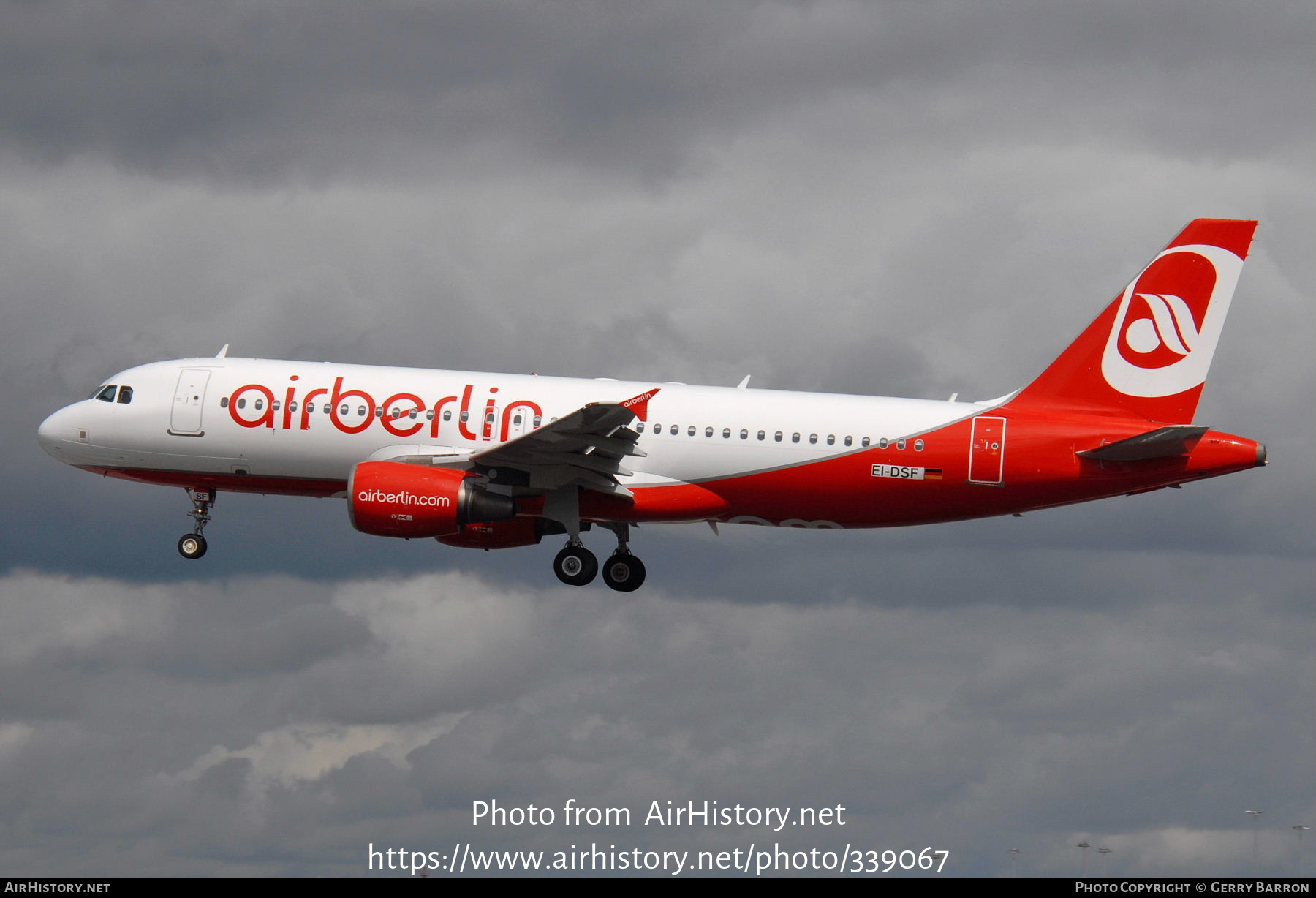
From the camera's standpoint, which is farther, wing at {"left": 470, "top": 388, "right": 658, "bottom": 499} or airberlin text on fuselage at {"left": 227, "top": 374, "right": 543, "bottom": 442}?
airberlin text on fuselage at {"left": 227, "top": 374, "right": 543, "bottom": 442}

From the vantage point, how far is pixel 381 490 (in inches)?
1757

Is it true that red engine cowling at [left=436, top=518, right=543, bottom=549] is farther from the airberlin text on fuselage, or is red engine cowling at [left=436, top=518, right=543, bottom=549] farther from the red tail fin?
the red tail fin

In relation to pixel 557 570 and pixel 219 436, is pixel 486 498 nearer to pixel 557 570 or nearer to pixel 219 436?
pixel 557 570

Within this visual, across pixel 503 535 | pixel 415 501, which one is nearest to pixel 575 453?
pixel 415 501

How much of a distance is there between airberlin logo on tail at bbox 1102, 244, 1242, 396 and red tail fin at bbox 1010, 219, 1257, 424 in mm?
24

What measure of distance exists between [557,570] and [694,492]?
17.4 feet

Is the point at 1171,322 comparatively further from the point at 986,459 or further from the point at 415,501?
the point at 415,501

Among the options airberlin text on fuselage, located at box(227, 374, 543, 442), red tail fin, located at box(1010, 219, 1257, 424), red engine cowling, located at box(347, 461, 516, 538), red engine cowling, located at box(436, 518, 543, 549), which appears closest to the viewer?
red engine cowling, located at box(347, 461, 516, 538)

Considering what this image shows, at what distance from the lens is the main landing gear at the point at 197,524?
49.6 metres

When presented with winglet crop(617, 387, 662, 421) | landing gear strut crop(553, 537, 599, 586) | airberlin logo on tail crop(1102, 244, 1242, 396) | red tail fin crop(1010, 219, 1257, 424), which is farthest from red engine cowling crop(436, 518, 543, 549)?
airberlin logo on tail crop(1102, 244, 1242, 396)

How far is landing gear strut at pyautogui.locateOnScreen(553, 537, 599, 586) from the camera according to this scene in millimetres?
48344

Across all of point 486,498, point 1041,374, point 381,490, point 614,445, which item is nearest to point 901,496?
point 1041,374

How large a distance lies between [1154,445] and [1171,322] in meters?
5.67

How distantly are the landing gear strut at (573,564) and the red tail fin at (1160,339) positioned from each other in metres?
14.7
